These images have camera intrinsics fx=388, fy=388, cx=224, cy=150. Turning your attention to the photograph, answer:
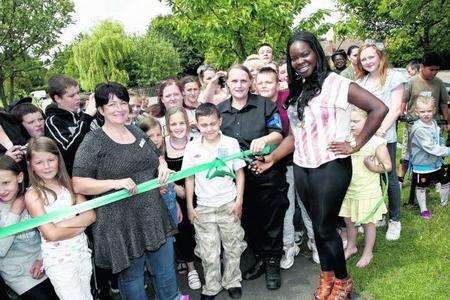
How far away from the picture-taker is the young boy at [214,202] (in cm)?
378

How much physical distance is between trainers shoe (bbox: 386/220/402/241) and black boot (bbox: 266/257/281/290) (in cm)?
156

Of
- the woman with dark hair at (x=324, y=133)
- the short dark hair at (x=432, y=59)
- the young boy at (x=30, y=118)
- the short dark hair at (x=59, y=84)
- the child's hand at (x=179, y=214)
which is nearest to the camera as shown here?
the woman with dark hair at (x=324, y=133)

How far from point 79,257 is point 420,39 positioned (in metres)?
19.5

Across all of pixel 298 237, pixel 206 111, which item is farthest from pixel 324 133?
pixel 298 237

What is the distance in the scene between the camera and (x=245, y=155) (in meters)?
3.75

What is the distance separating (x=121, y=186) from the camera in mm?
2877

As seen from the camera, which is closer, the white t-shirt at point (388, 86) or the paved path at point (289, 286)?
the paved path at point (289, 286)

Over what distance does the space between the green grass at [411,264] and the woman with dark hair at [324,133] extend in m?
0.49

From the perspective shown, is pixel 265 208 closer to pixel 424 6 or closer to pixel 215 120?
pixel 215 120

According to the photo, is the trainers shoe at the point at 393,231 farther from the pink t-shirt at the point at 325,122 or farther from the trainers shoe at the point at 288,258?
the pink t-shirt at the point at 325,122

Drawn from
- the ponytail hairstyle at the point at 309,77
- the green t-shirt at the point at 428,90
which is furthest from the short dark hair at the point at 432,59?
the ponytail hairstyle at the point at 309,77

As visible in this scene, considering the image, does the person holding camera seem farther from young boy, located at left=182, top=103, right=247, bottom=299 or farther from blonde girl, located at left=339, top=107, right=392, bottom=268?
blonde girl, located at left=339, top=107, right=392, bottom=268

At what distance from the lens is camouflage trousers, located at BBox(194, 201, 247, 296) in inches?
149

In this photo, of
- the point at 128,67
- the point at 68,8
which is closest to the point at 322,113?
the point at 68,8
